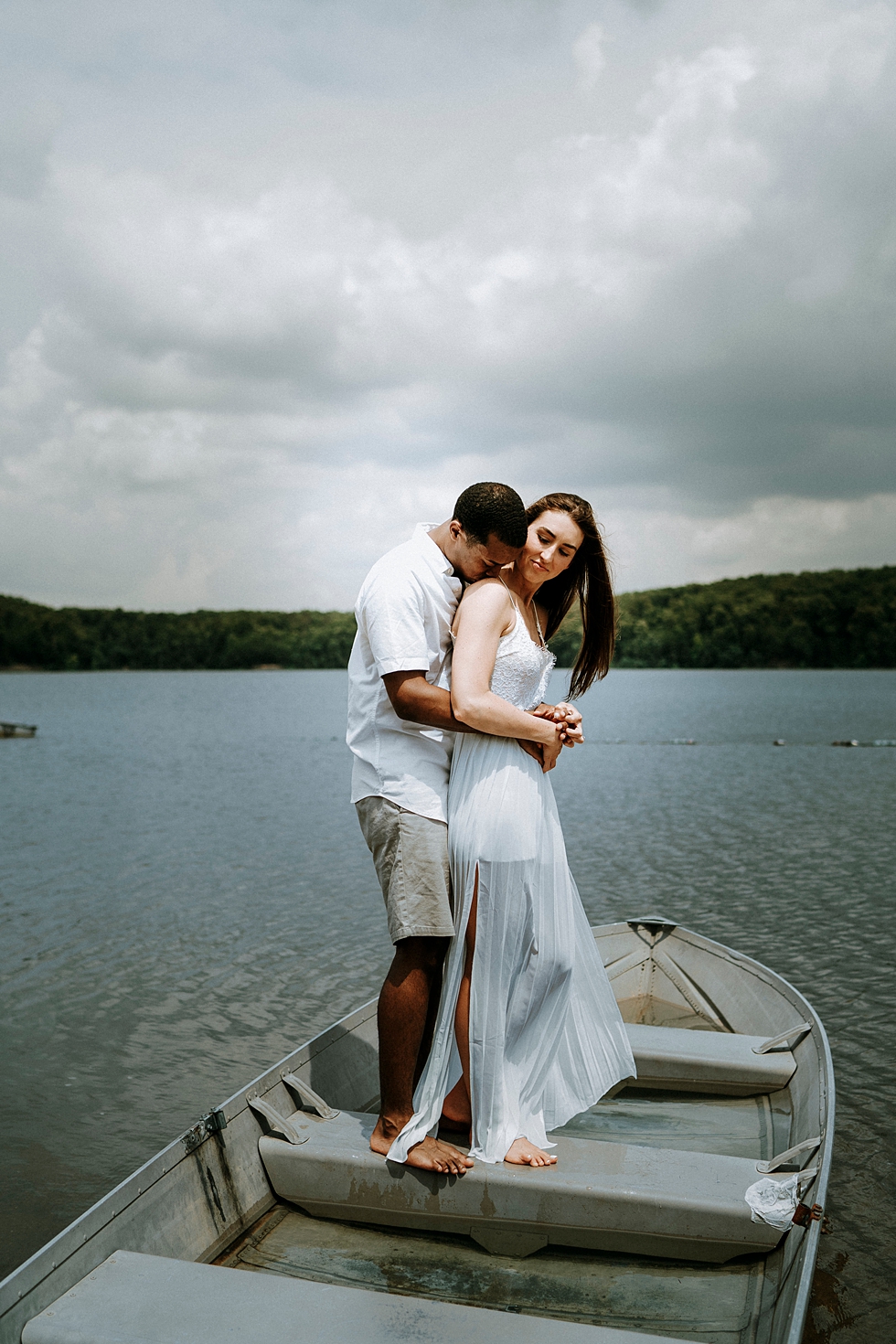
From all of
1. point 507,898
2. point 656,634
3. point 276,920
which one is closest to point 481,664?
point 507,898

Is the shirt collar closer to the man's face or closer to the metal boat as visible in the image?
the man's face

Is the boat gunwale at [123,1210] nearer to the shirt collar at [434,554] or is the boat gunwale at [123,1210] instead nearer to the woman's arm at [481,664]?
the woman's arm at [481,664]

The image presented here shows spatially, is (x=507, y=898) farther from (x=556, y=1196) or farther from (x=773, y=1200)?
(x=773, y=1200)

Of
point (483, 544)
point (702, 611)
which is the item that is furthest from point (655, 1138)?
point (702, 611)

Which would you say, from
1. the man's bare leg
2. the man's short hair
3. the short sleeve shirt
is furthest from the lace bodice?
the man's bare leg

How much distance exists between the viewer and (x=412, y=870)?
3945mm

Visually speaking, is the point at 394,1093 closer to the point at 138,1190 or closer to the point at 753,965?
A: the point at 138,1190

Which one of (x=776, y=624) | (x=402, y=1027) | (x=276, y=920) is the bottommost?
(x=276, y=920)

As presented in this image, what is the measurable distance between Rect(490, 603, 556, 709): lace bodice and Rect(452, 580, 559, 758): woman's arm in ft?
0.51

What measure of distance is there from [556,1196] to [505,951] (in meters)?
0.90

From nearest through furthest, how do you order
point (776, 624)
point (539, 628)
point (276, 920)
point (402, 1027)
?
point (402, 1027) → point (539, 628) → point (276, 920) → point (776, 624)

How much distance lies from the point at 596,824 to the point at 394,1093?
15766 mm

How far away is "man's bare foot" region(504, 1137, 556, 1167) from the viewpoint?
3.91 metres

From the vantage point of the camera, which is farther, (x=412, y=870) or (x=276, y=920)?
(x=276, y=920)
